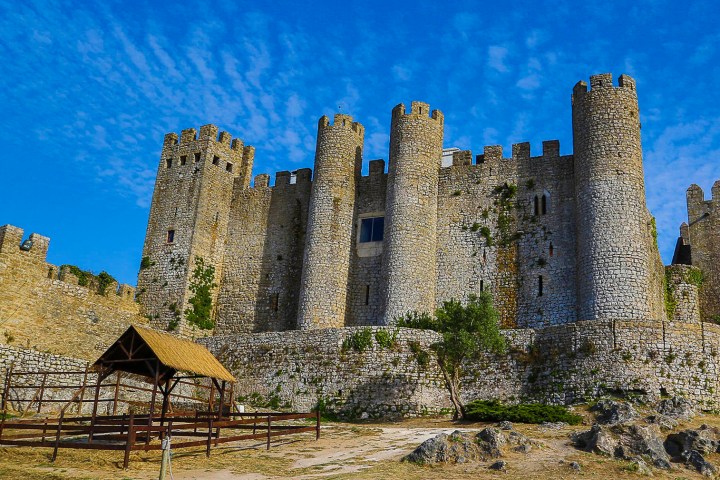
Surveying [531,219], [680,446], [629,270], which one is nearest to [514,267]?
[531,219]

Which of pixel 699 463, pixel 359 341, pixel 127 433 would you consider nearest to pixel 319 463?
pixel 127 433

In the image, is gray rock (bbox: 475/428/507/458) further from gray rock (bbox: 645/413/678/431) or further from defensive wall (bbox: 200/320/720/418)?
defensive wall (bbox: 200/320/720/418)

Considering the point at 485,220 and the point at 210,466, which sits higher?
the point at 485,220

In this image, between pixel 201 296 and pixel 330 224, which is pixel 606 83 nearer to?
pixel 330 224

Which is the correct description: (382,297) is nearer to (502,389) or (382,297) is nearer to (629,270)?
(502,389)

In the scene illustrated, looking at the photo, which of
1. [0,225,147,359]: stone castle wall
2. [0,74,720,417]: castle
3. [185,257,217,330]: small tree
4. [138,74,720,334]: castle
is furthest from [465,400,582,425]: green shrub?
[185,257,217,330]: small tree

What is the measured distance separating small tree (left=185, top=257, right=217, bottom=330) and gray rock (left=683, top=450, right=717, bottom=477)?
2758cm

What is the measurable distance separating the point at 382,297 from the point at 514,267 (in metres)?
6.51

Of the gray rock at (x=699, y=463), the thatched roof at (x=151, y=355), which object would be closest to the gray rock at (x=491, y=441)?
the gray rock at (x=699, y=463)

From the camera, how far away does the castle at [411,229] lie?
115 ft

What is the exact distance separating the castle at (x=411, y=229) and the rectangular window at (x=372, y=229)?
8 cm

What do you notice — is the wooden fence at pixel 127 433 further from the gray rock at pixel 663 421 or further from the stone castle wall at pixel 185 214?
the stone castle wall at pixel 185 214

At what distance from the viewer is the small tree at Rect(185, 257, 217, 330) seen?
42041mm

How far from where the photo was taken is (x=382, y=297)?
3806cm
